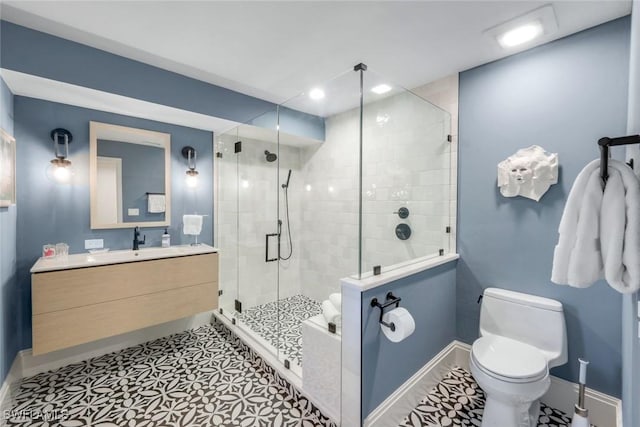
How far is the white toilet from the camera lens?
1.45 metres

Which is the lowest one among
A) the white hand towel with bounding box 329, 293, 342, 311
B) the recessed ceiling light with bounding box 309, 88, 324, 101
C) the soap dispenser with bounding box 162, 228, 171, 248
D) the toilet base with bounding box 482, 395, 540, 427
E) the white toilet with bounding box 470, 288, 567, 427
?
the toilet base with bounding box 482, 395, 540, 427

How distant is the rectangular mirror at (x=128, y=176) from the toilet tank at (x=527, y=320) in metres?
3.02

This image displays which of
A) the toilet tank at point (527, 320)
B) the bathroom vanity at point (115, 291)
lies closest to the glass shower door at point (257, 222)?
the bathroom vanity at point (115, 291)

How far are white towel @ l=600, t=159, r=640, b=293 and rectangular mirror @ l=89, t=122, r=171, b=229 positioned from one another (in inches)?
124

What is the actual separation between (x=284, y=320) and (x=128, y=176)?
2127 mm

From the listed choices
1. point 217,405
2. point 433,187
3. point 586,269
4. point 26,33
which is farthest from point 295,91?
point 217,405

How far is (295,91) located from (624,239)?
2572mm

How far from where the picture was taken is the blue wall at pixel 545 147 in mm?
1630

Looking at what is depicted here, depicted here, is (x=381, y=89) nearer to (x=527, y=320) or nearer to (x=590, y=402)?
(x=527, y=320)

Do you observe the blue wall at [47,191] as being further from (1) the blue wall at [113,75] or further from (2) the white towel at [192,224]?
(1) the blue wall at [113,75]

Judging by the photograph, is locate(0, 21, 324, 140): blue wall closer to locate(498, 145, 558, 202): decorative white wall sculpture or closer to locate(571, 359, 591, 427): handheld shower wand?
locate(498, 145, 558, 202): decorative white wall sculpture

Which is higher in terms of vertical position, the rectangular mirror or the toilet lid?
the rectangular mirror

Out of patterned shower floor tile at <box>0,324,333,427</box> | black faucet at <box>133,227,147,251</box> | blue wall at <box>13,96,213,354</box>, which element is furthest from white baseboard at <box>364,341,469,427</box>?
blue wall at <box>13,96,213,354</box>

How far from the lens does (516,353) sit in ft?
5.37
